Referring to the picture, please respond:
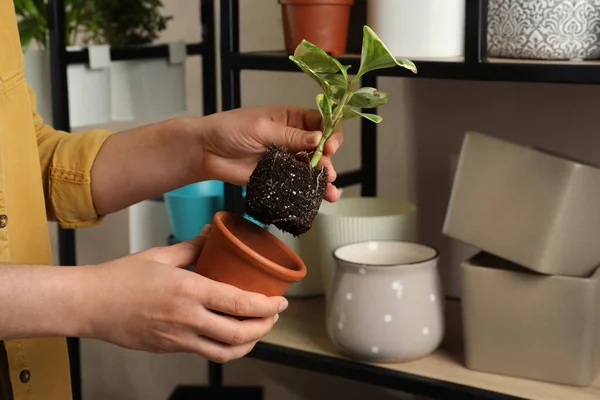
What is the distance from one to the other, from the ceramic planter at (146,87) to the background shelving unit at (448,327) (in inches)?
16.8

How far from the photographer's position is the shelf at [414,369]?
1165 millimetres

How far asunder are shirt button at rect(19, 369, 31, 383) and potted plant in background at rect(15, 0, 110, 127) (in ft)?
2.34

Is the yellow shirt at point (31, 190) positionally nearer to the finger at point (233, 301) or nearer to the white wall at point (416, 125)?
the finger at point (233, 301)

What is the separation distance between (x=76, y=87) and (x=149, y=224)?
12.0 inches

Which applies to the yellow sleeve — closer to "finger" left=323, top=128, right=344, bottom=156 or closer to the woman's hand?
the woman's hand

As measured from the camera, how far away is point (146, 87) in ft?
5.78

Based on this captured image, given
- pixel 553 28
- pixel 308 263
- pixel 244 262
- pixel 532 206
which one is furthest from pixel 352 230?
pixel 244 262

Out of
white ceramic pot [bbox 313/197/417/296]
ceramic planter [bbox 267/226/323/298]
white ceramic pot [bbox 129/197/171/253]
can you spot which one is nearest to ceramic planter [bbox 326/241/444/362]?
white ceramic pot [bbox 313/197/417/296]

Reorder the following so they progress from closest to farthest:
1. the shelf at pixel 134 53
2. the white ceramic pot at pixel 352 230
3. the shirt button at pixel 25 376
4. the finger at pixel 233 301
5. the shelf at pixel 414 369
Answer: the finger at pixel 233 301
the shirt button at pixel 25 376
the shelf at pixel 414 369
the white ceramic pot at pixel 352 230
the shelf at pixel 134 53

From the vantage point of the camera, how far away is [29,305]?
804 millimetres

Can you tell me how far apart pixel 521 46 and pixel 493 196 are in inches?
8.1

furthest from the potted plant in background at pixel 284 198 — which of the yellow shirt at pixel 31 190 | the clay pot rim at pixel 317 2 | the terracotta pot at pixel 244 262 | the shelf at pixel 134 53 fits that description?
the shelf at pixel 134 53

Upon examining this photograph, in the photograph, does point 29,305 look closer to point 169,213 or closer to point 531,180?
point 531,180

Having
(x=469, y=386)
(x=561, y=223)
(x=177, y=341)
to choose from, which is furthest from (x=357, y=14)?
(x=177, y=341)
